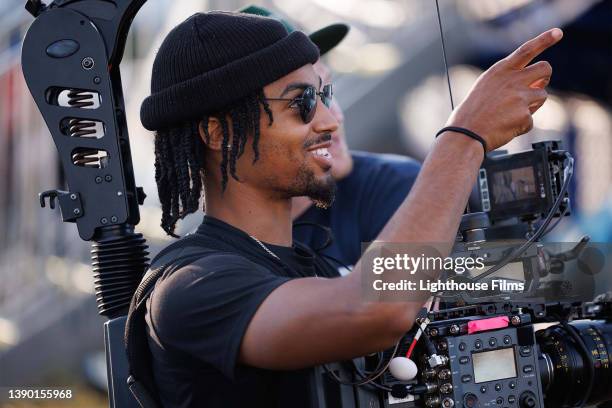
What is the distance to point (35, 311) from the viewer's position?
286 inches

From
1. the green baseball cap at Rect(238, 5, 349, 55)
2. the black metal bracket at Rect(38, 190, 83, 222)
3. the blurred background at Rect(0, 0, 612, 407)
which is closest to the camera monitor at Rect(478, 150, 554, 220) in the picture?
the black metal bracket at Rect(38, 190, 83, 222)

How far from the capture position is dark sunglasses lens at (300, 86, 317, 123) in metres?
2.56

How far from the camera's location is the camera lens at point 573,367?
8.56ft

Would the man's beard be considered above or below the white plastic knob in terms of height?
above

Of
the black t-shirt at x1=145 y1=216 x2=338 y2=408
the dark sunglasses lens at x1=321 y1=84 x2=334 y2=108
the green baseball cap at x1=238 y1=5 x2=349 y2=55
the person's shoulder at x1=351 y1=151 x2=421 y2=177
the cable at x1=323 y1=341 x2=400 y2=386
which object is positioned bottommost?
the cable at x1=323 y1=341 x2=400 y2=386

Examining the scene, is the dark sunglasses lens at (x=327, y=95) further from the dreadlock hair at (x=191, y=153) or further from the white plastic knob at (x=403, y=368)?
the white plastic knob at (x=403, y=368)

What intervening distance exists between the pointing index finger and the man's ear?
32.5 inches

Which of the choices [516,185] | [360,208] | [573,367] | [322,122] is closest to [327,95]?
[322,122]

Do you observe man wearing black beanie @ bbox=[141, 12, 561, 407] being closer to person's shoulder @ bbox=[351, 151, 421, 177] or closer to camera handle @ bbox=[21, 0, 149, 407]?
camera handle @ bbox=[21, 0, 149, 407]

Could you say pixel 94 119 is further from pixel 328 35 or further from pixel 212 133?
pixel 328 35

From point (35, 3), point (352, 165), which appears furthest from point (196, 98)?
point (352, 165)

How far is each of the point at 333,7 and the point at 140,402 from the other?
522cm

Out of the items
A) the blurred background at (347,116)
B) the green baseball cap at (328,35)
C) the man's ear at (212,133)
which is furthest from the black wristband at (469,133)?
the blurred background at (347,116)

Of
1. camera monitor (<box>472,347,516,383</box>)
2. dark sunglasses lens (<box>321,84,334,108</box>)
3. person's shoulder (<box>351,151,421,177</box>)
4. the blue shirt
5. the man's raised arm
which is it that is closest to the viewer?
the man's raised arm
